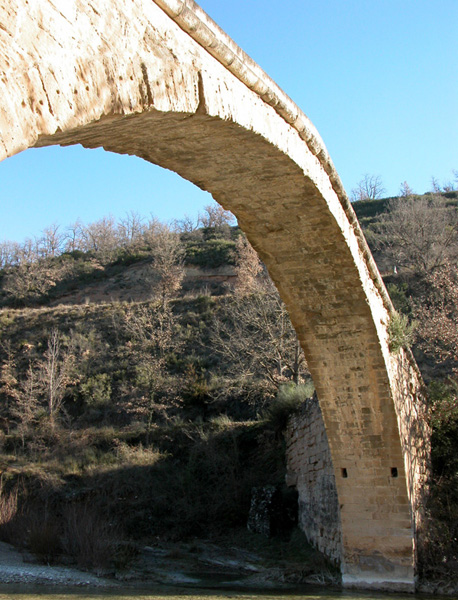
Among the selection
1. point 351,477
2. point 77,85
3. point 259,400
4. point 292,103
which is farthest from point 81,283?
point 77,85

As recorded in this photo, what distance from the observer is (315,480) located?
9961mm

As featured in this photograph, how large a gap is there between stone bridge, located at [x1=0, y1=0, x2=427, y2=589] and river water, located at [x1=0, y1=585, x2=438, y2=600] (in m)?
0.44

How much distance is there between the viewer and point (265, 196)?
5.94 metres

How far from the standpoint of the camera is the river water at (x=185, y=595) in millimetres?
7266

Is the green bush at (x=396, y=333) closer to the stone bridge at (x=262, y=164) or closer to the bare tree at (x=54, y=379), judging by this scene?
the stone bridge at (x=262, y=164)

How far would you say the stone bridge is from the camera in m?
2.59

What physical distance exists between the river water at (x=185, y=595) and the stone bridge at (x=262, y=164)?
1.44 feet

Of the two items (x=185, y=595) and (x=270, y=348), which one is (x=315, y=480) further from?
(x=270, y=348)

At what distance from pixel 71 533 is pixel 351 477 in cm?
591

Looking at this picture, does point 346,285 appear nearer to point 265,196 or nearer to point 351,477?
point 265,196

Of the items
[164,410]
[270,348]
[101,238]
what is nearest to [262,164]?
[270,348]

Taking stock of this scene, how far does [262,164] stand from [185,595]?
5449 mm

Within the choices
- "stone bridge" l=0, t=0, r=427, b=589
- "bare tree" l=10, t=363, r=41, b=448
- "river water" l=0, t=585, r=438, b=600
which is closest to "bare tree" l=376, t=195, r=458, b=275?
"bare tree" l=10, t=363, r=41, b=448

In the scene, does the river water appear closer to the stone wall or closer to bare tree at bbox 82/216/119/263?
the stone wall
